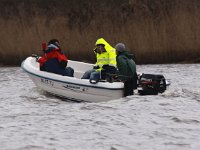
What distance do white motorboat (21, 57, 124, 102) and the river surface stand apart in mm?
263

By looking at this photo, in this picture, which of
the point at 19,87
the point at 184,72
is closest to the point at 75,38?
the point at 184,72

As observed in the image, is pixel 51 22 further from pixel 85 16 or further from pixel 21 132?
pixel 21 132

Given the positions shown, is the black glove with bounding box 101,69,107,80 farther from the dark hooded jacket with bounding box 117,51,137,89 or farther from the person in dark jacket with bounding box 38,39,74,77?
the person in dark jacket with bounding box 38,39,74,77

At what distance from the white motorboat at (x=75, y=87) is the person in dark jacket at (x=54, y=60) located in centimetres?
25

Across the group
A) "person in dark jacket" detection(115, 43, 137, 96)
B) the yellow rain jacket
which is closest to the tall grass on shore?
the yellow rain jacket

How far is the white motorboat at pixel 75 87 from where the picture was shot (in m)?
13.4

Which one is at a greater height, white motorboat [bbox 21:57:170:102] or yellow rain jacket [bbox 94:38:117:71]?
yellow rain jacket [bbox 94:38:117:71]

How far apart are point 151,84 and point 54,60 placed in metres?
3.03

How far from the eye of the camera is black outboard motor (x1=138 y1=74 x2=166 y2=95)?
1324 cm

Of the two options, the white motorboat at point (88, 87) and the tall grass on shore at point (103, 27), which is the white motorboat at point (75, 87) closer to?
the white motorboat at point (88, 87)

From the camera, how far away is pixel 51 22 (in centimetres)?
2834

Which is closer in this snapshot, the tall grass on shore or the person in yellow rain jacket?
the person in yellow rain jacket

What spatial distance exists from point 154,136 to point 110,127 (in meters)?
1.10

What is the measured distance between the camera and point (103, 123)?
10688 millimetres
